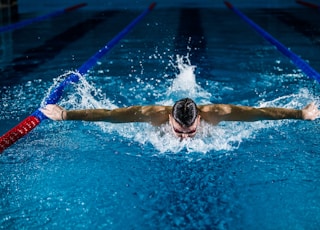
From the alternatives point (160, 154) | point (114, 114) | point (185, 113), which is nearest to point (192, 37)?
point (160, 154)

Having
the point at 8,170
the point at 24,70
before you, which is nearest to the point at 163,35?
the point at 24,70

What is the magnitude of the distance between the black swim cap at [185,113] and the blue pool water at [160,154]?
0.37 metres

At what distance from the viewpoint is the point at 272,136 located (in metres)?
3.20

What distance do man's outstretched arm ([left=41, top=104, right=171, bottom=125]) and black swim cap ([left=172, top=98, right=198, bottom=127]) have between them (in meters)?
0.31

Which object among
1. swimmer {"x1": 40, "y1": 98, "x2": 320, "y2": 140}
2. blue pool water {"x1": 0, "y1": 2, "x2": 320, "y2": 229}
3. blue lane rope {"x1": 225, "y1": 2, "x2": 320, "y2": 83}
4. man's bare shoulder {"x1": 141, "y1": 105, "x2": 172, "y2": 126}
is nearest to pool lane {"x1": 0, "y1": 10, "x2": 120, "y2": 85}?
blue pool water {"x1": 0, "y1": 2, "x2": 320, "y2": 229}

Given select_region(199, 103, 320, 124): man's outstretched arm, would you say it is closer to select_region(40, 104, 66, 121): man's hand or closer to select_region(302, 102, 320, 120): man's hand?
select_region(302, 102, 320, 120): man's hand

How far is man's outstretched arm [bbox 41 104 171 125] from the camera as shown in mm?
2695

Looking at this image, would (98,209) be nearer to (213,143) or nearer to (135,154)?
(135,154)

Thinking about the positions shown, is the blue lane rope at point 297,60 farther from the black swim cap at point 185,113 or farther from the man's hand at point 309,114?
the black swim cap at point 185,113

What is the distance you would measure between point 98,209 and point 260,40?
568 centimetres

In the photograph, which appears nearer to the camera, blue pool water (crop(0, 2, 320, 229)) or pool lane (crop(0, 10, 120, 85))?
blue pool water (crop(0, 2, 320, 229))

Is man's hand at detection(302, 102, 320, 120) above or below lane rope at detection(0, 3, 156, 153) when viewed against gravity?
above

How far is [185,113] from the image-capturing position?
2.41m

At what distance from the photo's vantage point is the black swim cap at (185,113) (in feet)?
7.80
